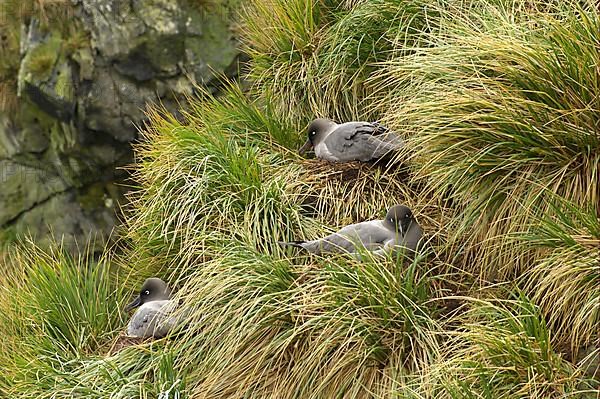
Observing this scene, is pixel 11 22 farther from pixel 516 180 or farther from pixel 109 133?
pixel 516 180

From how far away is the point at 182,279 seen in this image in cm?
519

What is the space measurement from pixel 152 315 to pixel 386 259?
1398 millimetres

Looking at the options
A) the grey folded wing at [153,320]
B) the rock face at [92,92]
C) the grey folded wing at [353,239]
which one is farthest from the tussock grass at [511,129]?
the rock face at [92,92]

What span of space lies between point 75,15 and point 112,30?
44 cm

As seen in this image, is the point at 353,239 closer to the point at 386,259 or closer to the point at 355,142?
the point at 386,259

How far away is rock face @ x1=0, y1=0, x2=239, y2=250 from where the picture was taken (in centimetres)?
778

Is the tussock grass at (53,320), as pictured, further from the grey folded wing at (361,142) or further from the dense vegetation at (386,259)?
the grey folded wing at (361,142)

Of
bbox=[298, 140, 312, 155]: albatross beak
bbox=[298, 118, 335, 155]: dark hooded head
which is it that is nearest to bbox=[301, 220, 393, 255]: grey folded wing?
bbox=[298, 118, 335, 155]: dark hooded head

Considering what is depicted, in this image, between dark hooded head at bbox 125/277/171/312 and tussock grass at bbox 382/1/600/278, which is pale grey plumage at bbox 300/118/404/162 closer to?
tussock grass at bbox 382/1/600/278

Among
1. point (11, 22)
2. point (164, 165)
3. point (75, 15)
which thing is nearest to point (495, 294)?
point (164, 165)

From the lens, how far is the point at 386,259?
168 inches

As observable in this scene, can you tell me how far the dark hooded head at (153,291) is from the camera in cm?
518

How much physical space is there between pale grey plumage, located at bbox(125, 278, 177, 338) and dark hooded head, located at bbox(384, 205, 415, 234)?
1.25 meters

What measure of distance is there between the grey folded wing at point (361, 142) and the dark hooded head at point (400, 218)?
0.67 meters
